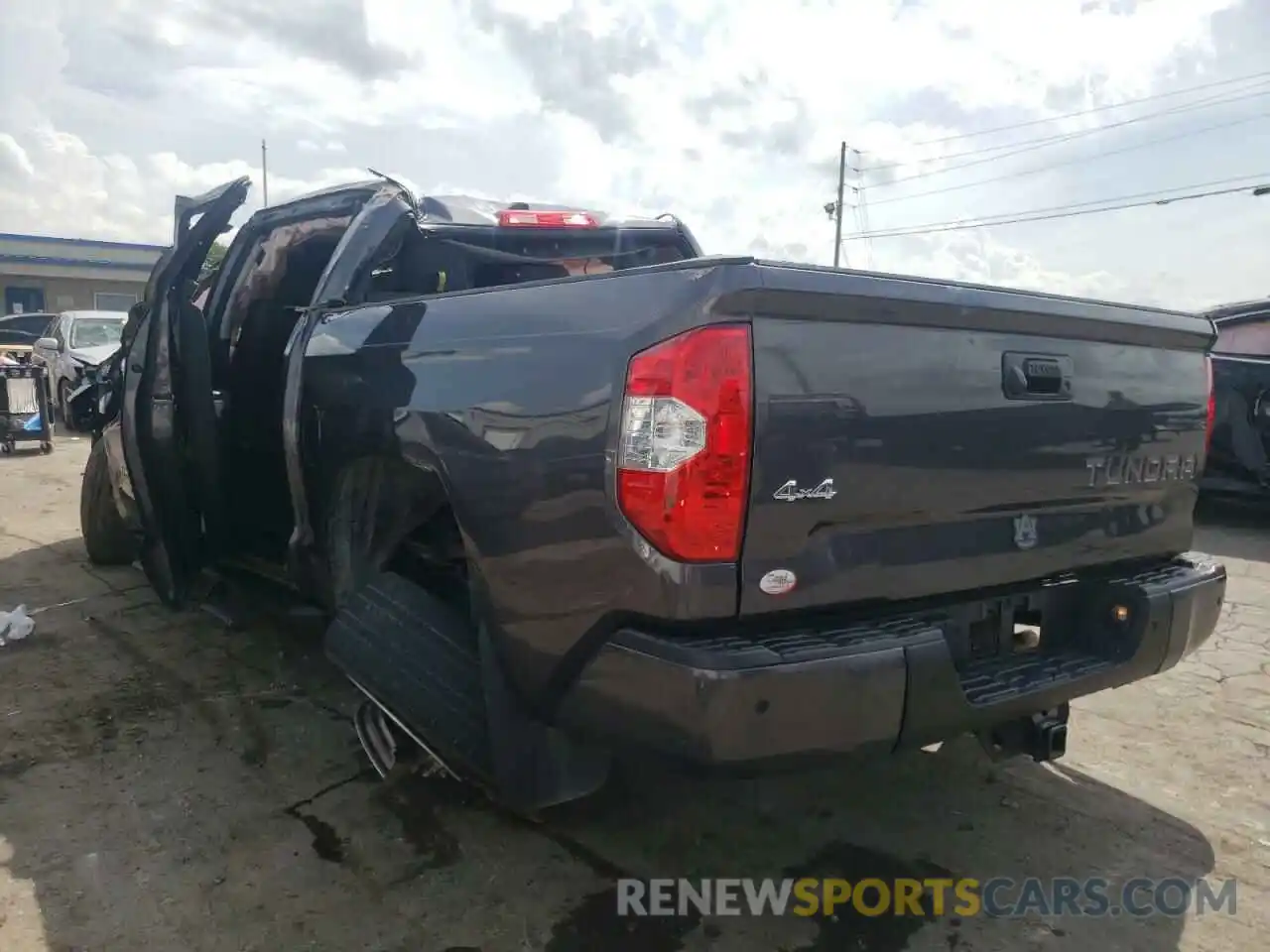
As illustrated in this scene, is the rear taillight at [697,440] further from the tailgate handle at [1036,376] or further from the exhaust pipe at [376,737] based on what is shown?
the exhaust pipe at [376,737]

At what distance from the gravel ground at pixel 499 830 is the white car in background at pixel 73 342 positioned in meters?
11.0

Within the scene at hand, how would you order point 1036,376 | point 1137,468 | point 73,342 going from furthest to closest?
1. point 73,342
2. point 1137,468
3. point 1036,376

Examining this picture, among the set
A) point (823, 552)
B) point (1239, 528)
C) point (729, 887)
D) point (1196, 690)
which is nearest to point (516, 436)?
point (823, 552)

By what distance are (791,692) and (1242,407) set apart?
6723mm

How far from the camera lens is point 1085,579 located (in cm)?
261

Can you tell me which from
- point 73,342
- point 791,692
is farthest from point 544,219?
point 73,342

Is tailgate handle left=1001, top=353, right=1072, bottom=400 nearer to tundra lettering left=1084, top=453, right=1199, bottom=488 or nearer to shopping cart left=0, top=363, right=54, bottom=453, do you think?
tundra lettering left=1084, top=453, right=1199, bottom=488

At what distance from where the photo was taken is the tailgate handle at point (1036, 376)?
2295mm

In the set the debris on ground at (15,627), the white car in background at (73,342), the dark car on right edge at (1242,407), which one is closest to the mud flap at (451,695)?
the debris on ground at (15,627)

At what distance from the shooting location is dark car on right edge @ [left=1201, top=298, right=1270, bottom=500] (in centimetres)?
688

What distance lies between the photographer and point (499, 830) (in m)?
2.85

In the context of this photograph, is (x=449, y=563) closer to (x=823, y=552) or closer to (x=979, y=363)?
(x=823, y=552)

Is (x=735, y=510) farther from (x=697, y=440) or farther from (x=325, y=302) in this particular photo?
(x=325, y=302)

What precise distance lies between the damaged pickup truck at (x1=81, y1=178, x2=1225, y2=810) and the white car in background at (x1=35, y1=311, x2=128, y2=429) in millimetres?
12290
